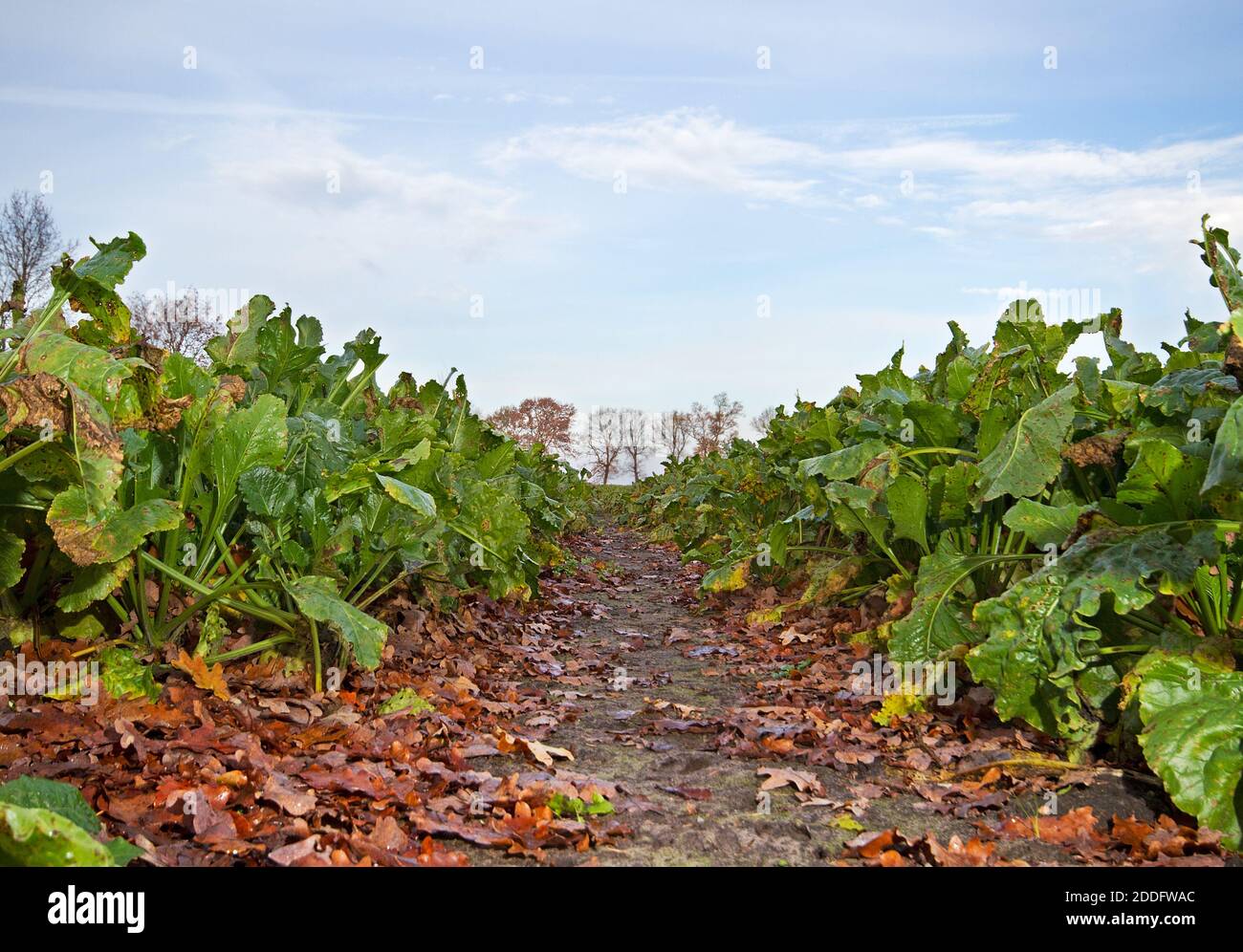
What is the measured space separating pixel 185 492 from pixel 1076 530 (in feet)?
12.2

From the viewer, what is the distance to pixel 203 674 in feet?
12.2

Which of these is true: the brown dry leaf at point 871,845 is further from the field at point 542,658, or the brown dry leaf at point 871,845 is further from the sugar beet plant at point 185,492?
the sugar beet plant at point 185,492

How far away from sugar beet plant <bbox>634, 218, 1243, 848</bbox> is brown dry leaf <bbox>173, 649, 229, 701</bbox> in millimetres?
3006

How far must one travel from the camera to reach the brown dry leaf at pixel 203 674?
3.69 metres

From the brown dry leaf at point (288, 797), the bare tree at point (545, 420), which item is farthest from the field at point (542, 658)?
the bare tree at point (545, 420)

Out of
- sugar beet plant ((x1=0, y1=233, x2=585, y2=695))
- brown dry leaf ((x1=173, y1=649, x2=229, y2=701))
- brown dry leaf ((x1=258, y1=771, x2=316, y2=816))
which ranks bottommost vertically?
brown dry leaf ((x1=258, y1=771, x2=316, y2=816))

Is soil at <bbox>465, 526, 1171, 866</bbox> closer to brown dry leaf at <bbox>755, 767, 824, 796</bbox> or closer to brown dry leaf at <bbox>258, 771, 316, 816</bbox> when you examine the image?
brown dry leaf at <bbox>755, 767, 824, 796</bbox>

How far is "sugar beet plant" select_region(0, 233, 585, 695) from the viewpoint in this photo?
318 cm

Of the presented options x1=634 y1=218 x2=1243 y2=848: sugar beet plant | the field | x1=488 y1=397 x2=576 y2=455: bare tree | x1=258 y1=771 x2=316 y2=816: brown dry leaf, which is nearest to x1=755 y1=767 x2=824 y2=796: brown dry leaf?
the field

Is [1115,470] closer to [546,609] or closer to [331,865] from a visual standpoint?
[331,865]

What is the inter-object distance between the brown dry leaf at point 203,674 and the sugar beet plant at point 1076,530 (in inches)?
118

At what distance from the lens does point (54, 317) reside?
3922 millimetres
